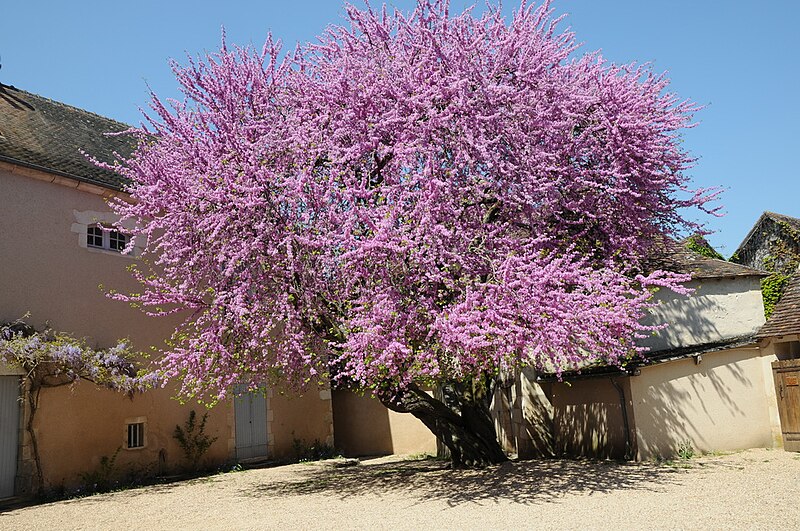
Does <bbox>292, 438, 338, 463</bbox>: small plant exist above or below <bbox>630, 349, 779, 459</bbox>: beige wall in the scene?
below

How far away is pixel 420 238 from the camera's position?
31.0ft

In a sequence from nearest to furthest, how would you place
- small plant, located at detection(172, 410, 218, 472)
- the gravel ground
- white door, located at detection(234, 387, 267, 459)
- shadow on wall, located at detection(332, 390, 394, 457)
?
the gravel ground
small plant, located at detection(172, 410, 218, 472)
white door, located at detection(234, 387, 267, 459)
shadow on wall, located at detection(332, 390, 394, 457)

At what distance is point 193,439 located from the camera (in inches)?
571

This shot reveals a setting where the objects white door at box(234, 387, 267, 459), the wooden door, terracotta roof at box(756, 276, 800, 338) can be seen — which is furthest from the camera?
white door at box(234, 387, 267, 459)

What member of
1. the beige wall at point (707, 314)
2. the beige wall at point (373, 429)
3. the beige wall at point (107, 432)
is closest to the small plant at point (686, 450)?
the beige wall at point (707, 314)

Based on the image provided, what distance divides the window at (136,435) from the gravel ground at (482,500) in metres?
1.31

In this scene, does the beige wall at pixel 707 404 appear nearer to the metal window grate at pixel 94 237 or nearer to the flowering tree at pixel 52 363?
the flowering tree at pixel 52 363

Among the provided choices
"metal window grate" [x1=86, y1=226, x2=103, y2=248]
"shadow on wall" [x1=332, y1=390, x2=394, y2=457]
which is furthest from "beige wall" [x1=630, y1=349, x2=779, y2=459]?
"metal window grate" [x1=86, y1=226, x2=103, y2=248]

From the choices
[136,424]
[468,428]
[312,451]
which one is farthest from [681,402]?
[136,424]

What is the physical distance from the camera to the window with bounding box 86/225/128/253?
13.5 meters

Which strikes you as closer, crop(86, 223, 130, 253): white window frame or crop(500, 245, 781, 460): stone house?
crop(500, 245, 781, 460): stone house

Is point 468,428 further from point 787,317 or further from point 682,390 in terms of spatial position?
point 787,317

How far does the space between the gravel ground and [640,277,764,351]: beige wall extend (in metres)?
2.44

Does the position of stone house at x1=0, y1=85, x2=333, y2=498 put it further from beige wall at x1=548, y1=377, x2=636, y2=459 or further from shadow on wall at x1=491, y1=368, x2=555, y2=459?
beige wall at x1=548, y1=377, x2=636, y2=459
